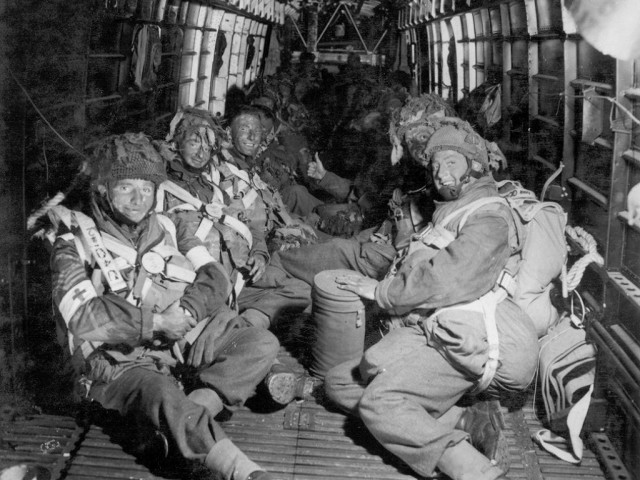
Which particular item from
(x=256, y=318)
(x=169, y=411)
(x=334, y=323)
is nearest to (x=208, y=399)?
(x=169, y=411)

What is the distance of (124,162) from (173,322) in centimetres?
102

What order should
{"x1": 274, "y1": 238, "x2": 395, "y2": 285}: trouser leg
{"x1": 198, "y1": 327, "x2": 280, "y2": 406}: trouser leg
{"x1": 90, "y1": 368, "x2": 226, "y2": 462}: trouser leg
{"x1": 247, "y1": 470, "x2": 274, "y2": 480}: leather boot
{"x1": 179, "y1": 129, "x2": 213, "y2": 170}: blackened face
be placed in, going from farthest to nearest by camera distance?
{"x1": 274, "y1": 238, "x2": 395, "y2": 285}: trouser leg, {"x1": 179, "y1": 129, "x2": 213, "y2": 170}: blackened face, {"x1": 198, "y1": 327, "x2": 280, "y2": 406}: trouser leg, {"x1": 90, "y1": 368, "x2": 226, "y2": 462}: trouser leg, {"x1": 247, "y1": 470, "x2": 274, "y2": 480}: leather boot

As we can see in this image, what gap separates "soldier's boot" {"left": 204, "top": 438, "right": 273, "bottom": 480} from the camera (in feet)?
9.56

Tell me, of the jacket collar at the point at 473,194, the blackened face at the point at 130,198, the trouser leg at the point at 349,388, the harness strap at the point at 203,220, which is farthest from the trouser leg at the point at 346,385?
the blackened face at the point at 130,198

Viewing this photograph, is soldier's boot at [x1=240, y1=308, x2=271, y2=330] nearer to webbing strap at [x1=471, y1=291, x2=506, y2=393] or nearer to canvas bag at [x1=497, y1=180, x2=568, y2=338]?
webbing strap at [x1=471, y1=291, x2=506, y2=393]

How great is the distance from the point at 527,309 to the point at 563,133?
207cm

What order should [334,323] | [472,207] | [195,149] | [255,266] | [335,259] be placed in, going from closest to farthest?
[472,207] → [334,323] → [255,266] → [195,149] → [335,259]

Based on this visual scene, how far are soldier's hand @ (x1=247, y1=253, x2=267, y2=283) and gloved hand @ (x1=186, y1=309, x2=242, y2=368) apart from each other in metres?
0.90

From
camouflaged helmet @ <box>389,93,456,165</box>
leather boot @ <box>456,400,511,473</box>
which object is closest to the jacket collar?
leather boot @ <box>456,400,511,473</box>

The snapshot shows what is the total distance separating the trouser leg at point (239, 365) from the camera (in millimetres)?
3467

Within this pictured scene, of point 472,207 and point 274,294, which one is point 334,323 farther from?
point 472,207

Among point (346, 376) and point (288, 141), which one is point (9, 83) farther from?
point (288, 141)

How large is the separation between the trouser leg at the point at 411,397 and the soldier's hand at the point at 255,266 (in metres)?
1.49

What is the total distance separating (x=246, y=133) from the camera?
5.72 meters
